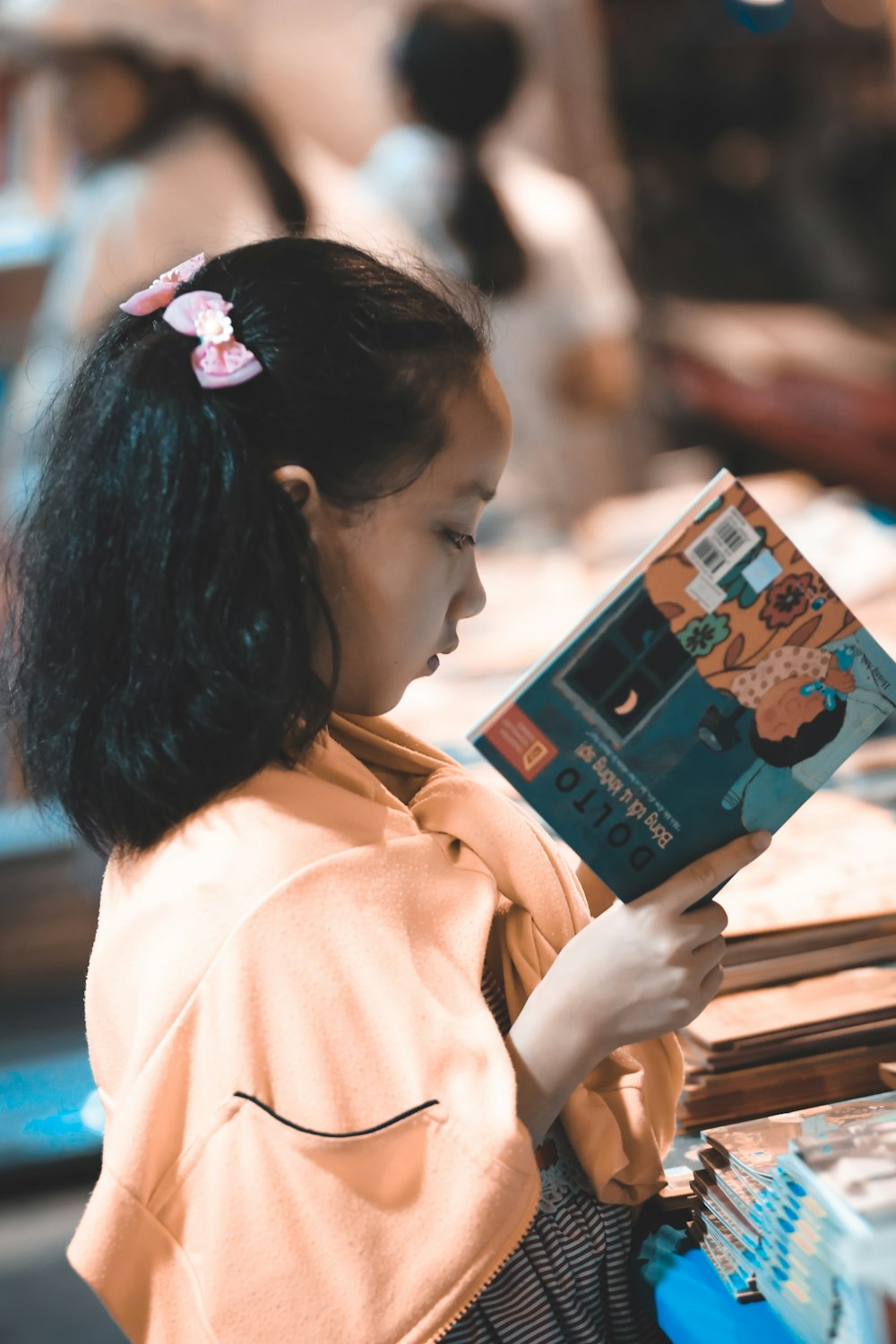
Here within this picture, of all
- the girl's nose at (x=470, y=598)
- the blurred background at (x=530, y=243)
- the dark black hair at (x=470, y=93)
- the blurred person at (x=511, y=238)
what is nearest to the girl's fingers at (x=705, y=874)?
the girl's nose at (x=470, y=598)

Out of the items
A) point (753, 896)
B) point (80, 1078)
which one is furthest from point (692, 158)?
point (753, 896)

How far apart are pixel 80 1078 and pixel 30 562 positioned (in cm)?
205

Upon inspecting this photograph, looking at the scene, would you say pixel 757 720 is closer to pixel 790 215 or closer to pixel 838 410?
pixel 838 410

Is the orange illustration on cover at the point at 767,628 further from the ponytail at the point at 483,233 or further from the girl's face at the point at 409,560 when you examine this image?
the ponytail at the point at 483,233

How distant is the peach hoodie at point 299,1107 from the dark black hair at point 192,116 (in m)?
2.68

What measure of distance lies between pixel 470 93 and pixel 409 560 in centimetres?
283

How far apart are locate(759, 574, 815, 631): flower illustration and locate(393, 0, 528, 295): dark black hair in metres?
2.59

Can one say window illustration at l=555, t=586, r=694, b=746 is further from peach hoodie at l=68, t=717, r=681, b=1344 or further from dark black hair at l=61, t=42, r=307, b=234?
dark black hair at l=61, t=42, r=307, b=234

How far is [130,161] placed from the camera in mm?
3227

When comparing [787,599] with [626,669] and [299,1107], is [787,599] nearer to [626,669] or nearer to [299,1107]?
[626,669]

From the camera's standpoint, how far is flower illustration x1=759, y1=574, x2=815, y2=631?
881 mm

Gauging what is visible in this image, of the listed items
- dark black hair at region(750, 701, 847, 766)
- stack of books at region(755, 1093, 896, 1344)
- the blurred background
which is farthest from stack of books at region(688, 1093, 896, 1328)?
the blurred background

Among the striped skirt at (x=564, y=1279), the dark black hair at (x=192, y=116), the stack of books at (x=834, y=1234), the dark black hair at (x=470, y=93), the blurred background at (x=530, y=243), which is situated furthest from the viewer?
the dark black hair at (x=470, y=93)

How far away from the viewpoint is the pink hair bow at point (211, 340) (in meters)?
0.90
